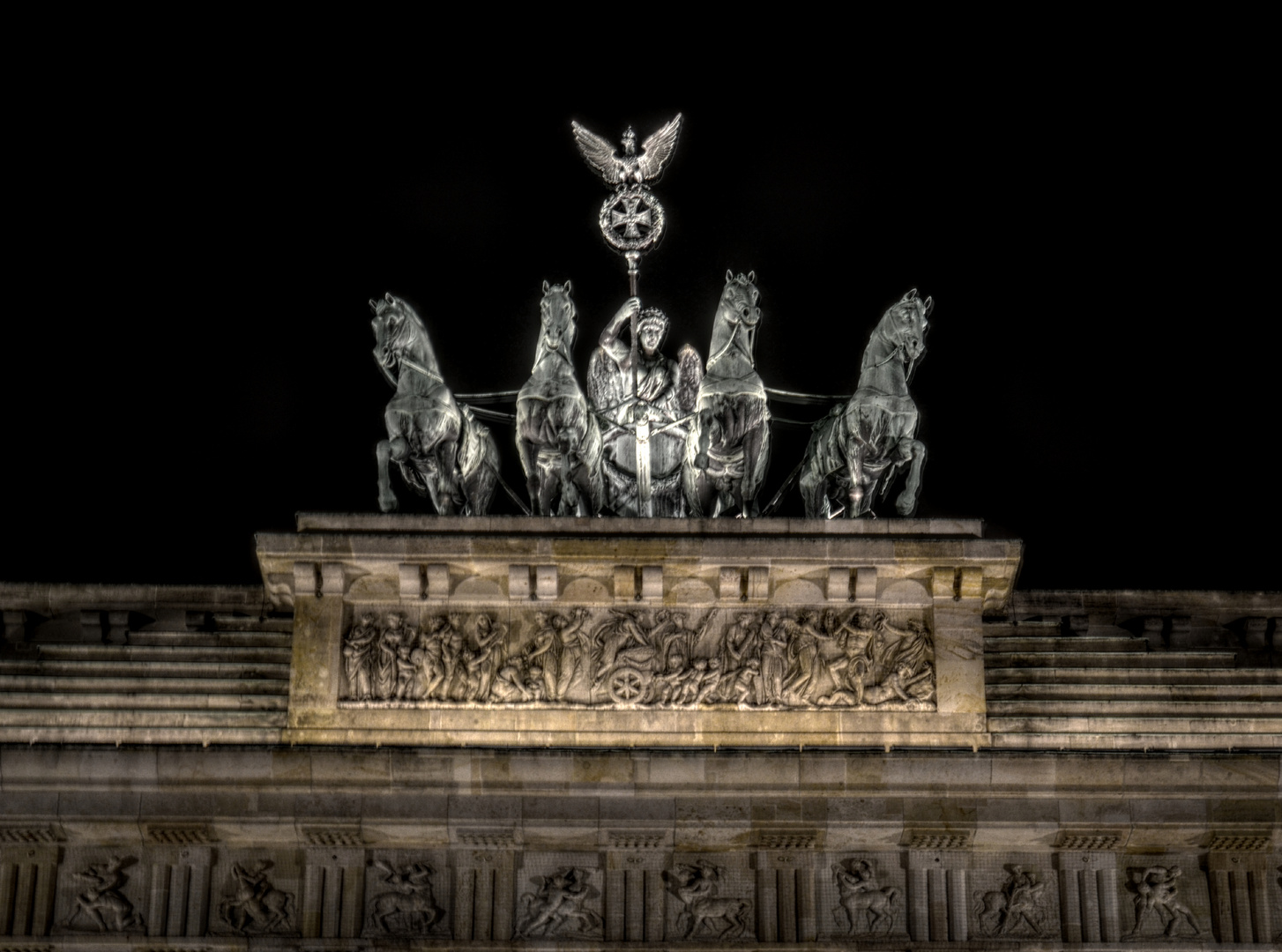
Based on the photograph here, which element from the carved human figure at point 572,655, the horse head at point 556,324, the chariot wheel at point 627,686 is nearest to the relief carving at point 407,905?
the carved human figure at point 572,655

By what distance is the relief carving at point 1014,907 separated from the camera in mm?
20969

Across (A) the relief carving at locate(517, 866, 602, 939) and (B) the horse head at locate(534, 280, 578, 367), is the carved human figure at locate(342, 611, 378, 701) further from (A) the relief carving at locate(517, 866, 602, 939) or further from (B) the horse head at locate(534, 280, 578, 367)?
(B) the horse head at locate(534, 280, 578, 367)

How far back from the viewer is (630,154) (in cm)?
2531

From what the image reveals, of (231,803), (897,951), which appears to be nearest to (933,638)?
(897,951)

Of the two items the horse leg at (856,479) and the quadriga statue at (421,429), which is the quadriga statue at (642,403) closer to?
the quadriga statue at (421,429)

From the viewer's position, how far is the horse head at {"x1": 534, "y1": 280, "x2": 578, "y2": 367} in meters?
23.2

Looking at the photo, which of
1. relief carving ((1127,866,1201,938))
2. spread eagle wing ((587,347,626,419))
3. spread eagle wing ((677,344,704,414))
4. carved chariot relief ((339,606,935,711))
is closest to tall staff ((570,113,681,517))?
spread eagle wing ((587,347,626,419))

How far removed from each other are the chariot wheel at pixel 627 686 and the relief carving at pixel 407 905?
2104 millimetres

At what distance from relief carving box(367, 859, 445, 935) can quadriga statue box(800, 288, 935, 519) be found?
5045mm

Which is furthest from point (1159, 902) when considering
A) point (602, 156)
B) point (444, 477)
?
point (602, 156)

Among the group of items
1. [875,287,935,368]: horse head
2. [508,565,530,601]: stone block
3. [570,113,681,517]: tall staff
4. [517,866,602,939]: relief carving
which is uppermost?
[570,113,681,517]: tall staff

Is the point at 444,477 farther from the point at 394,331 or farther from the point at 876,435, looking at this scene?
the point at 876,435

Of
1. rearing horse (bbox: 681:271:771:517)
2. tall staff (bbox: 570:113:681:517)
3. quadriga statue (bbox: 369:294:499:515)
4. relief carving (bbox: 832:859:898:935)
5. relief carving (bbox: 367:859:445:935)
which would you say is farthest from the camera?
tall staff (bbox: 570:113:681:517)

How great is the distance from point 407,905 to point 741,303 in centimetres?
614
